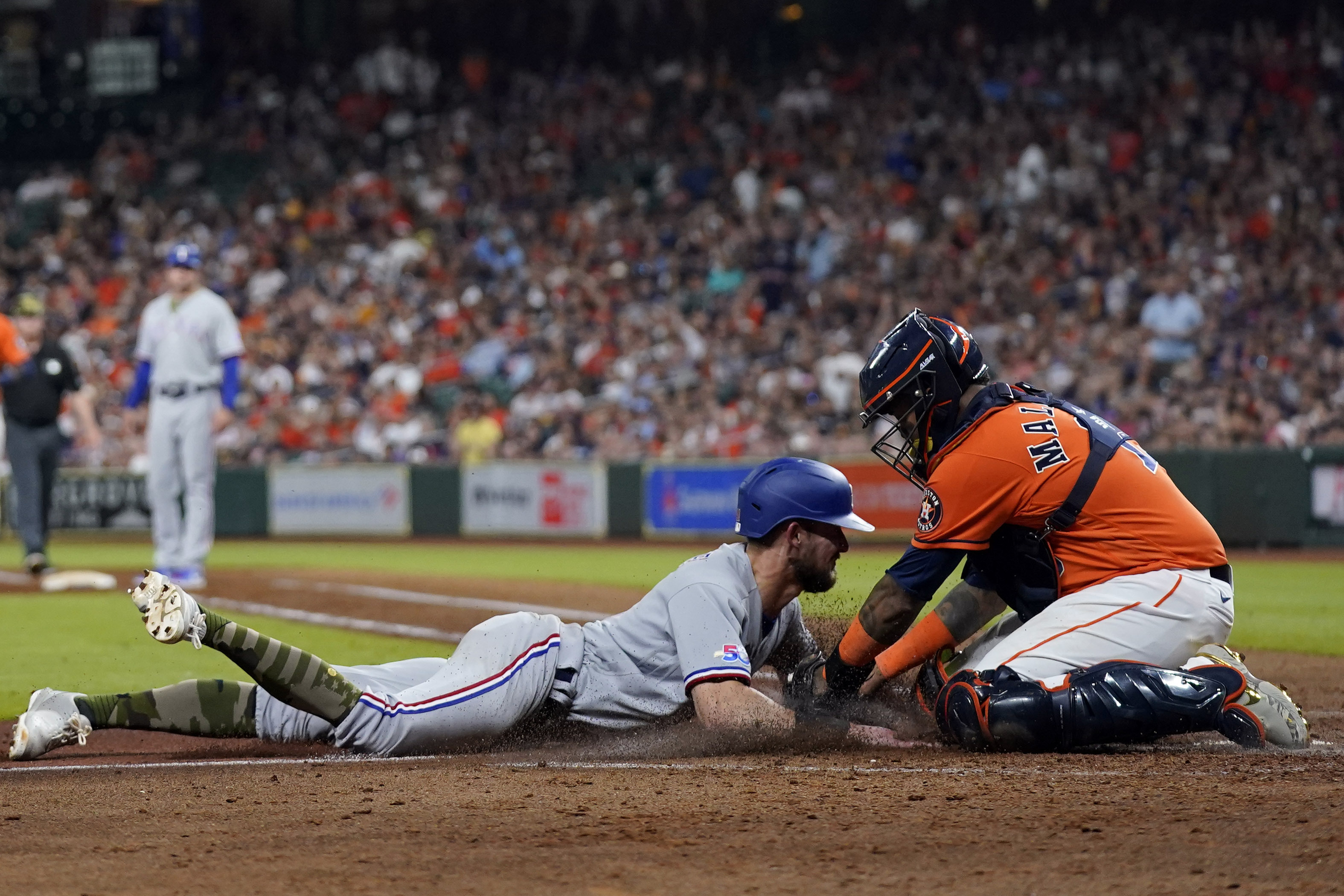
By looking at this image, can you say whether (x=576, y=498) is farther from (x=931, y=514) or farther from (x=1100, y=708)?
(x=1100, y=708)

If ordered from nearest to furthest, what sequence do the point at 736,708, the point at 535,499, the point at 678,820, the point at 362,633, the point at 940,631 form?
the point at 678,820
the point at 736,708
the point at 940,631
the point at 362,633
the point at 535,499

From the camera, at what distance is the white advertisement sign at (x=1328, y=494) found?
51.7 ft

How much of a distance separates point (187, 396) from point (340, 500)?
10.4 m

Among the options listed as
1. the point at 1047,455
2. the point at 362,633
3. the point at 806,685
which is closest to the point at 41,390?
the point at 362,633

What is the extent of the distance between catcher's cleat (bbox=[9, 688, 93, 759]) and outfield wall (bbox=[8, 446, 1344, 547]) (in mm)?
12440

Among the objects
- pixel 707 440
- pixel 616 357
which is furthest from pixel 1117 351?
pixel 616 357

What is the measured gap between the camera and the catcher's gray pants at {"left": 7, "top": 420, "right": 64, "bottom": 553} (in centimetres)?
1156

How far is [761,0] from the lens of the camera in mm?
27141

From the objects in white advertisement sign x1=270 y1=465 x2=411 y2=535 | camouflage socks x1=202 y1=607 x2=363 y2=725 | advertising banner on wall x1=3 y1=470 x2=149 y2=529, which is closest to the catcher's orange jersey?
camouflage socks x1=202 y1=607 x2=363 y2=725

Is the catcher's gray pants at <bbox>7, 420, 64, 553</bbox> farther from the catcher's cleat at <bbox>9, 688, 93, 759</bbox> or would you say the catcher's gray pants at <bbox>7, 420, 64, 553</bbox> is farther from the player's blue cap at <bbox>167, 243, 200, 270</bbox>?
the catcher's cleat at <bbox>9, 688, 93, 759</bbox>

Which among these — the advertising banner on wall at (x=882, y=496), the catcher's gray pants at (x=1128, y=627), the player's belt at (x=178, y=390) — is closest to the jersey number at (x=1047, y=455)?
the catcher's gray pants at (x=1128, y=627)

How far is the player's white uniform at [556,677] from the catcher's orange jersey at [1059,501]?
710 mm

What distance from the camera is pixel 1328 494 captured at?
15.8m

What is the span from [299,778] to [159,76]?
94.5 feet
